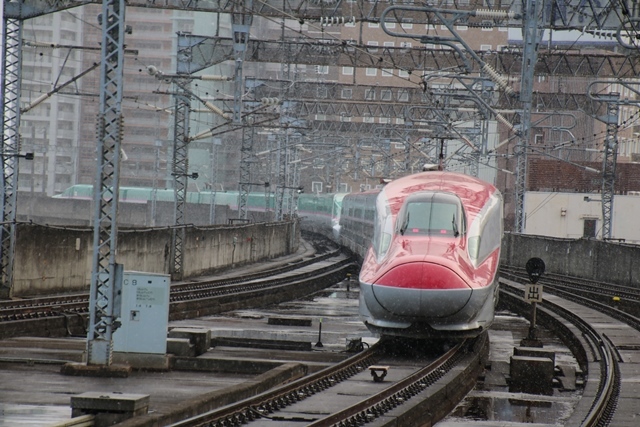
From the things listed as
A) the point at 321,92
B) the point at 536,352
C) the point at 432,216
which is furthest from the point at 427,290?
the point at 321,92

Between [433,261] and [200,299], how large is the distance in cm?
1239

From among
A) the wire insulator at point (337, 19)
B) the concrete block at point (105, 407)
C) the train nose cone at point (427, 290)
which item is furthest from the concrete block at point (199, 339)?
the wire insulator at point (337, 19)

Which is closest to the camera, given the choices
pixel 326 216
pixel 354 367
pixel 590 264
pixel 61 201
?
pixel 354 367

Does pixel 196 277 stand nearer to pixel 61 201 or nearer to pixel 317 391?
pixel 317 391

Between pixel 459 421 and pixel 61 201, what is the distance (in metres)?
81.0

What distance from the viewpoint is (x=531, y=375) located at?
17.7 metres

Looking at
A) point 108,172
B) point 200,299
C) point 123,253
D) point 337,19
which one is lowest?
point 200,299

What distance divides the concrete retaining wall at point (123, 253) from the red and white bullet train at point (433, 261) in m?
10.8

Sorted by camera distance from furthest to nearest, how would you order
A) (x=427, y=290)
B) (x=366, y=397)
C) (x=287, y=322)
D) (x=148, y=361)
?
(x=287, y=322) < (x=427, y=290) < (x=148, y=361) < (x=366, y=397)

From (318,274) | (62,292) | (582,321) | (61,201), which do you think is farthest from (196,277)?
(61,201)

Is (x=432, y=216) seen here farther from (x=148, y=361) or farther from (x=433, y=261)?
(x=148, y=361)

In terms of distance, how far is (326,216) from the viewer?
262ft

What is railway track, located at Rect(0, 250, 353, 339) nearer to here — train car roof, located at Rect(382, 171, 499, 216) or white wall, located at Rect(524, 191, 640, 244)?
train car roof, located at Rect(382, 171, 499, 216)

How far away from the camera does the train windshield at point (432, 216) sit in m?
18.9
